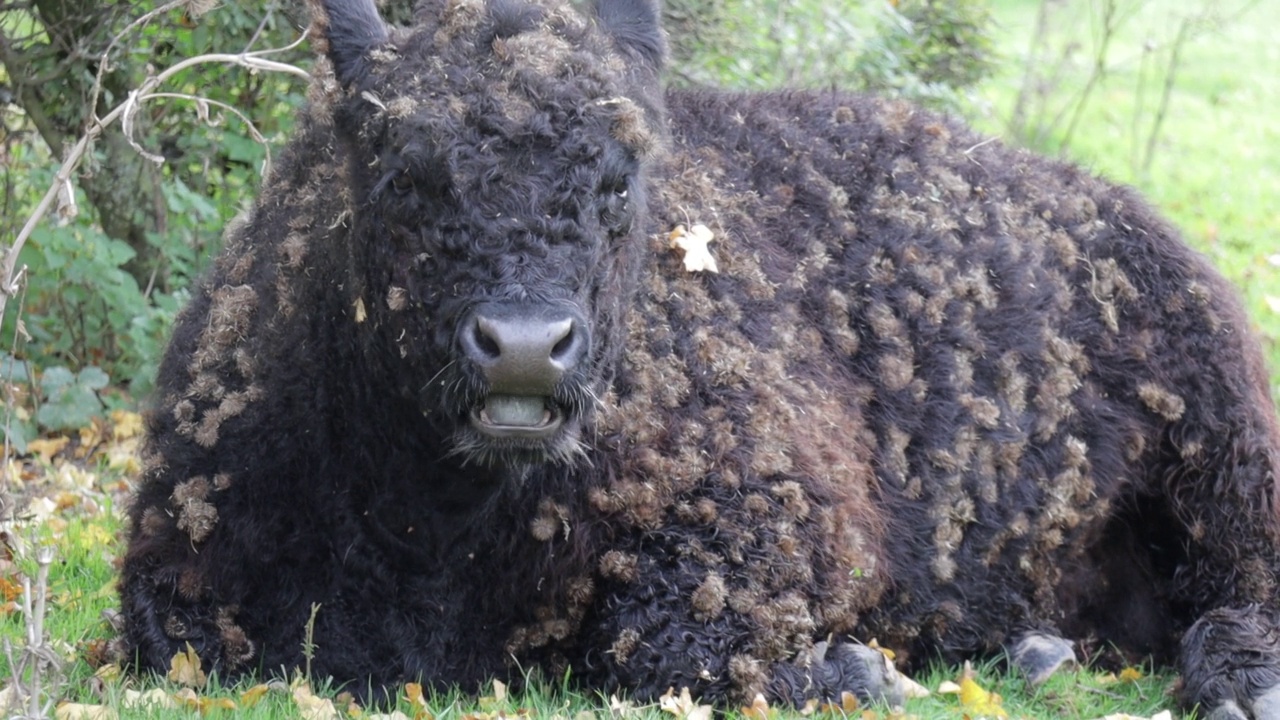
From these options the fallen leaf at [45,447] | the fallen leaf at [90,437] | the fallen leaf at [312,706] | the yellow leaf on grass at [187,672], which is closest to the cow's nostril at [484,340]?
the fallen leaf at [312,706]

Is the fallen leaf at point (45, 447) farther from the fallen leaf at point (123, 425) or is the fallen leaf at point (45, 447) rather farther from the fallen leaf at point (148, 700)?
the fallen leaf at point (148, 700)

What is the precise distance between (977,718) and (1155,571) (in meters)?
2.08

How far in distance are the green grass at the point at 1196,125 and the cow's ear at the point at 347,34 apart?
3.97 metres

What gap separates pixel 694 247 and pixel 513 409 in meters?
1.42

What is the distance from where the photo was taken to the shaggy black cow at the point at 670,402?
14.2 ft

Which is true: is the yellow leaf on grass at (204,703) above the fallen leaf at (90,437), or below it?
above

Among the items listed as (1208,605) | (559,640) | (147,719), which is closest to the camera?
(147,719)

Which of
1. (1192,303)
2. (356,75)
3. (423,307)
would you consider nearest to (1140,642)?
(1192,303)

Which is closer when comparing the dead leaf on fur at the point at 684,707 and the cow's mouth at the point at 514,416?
the cow's mouth at the point at 514,416

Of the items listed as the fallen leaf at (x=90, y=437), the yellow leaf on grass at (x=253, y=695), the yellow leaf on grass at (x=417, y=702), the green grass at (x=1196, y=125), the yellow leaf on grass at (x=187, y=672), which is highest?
the yellow leaf on grass at (x=253, y=695)

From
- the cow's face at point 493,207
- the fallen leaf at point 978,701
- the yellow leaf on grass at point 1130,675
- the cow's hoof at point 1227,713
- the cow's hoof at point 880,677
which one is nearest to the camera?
the cow's face at point 493,207

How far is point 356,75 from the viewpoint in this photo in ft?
15.0

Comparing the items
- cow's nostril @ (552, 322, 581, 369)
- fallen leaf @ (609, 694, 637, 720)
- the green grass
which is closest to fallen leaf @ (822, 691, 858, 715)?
fallen leaf @ (609, 694, 637, 720)

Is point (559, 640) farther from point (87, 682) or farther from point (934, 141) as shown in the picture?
point (934, 141)
